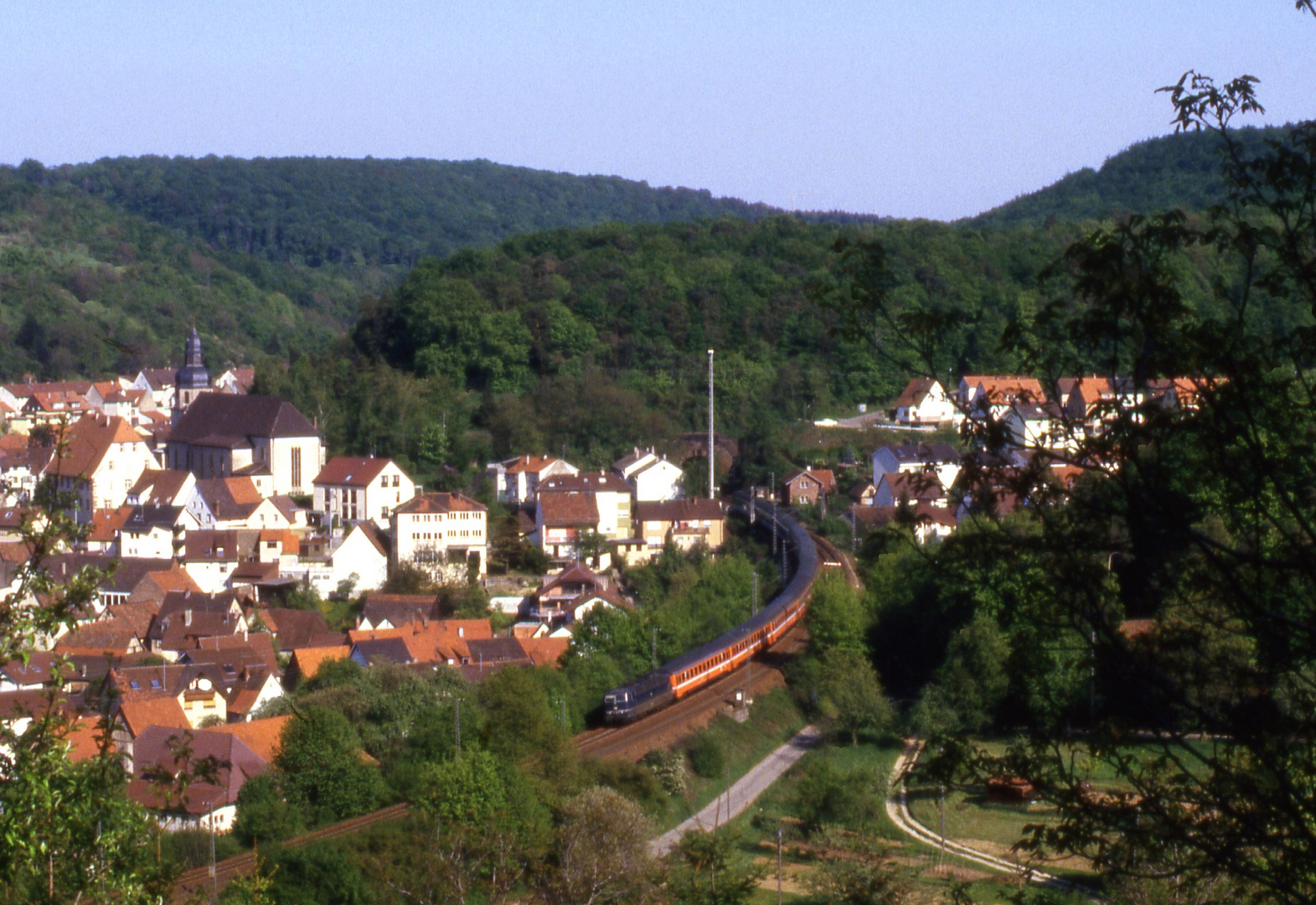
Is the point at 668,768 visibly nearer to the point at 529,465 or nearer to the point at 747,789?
the point at 747,789

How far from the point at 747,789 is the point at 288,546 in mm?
12788

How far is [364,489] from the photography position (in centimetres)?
2583

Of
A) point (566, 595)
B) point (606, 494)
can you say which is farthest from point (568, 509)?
point (566, 595)

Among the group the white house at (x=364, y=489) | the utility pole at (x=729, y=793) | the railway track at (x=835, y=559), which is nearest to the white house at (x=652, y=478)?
the railway track at (x=835, y=559)

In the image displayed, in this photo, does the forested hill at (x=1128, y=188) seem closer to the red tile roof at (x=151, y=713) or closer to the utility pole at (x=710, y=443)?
the utility pole at (x=710, y=443)

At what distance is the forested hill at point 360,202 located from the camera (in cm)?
9069

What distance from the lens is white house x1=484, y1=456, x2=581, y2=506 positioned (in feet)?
90.3

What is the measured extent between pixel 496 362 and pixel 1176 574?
29.9 meters

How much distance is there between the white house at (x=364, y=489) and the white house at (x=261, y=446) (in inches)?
62.9

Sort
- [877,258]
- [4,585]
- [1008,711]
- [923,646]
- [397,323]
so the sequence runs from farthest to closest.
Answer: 1. [397,323]
2. [4,585]
3. [923,646]
4. [1008,711]
5. [877,258]

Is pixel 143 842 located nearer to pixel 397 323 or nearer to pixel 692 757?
pixel 692 757

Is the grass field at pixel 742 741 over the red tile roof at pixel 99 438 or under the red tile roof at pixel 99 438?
under

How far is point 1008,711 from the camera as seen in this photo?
15016 mm

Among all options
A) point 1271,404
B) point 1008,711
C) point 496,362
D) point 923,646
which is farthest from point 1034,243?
point 1271,404
